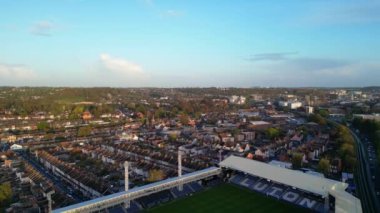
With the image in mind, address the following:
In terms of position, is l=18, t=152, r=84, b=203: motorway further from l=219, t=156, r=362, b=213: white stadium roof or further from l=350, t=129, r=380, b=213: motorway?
l=350, t=129, r=380, b=213: motorway

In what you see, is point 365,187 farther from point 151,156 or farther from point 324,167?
point 151,156

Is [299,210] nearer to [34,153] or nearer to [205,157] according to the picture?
[205,157]

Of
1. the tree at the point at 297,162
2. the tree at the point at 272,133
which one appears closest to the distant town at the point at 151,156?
the tree at the point at 297,162

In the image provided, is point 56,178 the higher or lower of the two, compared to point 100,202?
lower

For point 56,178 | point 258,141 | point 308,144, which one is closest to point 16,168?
point 56,178

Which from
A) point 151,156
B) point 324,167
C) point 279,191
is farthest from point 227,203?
point 151,156
